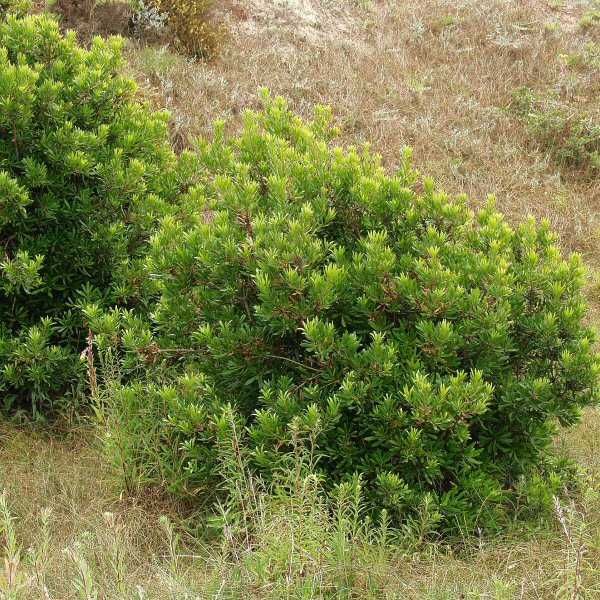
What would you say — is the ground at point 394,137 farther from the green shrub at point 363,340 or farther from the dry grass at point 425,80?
the green shrub at point 363,340

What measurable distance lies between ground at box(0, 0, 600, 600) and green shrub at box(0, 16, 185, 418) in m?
0.58

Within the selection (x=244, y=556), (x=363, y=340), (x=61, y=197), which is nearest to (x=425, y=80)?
(x=61, y=197)

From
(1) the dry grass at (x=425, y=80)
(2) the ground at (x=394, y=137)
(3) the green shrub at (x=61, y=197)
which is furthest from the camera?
(1) the dry grass at (x=425, y=80)

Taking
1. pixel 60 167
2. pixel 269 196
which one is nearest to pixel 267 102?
pixel 269 196

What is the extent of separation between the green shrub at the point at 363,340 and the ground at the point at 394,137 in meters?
Answer: 0.33

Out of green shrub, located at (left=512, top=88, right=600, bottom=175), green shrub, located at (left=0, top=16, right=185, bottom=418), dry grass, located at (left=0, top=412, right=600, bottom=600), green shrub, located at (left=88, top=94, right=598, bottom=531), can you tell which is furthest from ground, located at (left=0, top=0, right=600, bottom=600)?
green shrub, located at (left=0, top=16, right=185, bottom=418)

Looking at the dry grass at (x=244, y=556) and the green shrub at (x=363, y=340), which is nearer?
the dry grass at (x=244, y=556)

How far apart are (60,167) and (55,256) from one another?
570 mm

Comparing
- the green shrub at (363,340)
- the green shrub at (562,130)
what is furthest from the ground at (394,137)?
the green shrub at (363,340)

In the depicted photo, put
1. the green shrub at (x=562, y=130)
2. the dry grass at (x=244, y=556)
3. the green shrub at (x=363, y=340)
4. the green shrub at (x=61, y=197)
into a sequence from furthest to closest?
the green shrub at (x=562, y=130)
the green shrub at (x=61, y=197)
the green shrub at (x=363, y=340)
the dry grass at (x=244, y=556)

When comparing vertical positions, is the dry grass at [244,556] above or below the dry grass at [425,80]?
below

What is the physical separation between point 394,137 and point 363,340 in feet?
23.1

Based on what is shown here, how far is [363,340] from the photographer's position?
4027 mm

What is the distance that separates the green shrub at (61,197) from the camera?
4.99m
